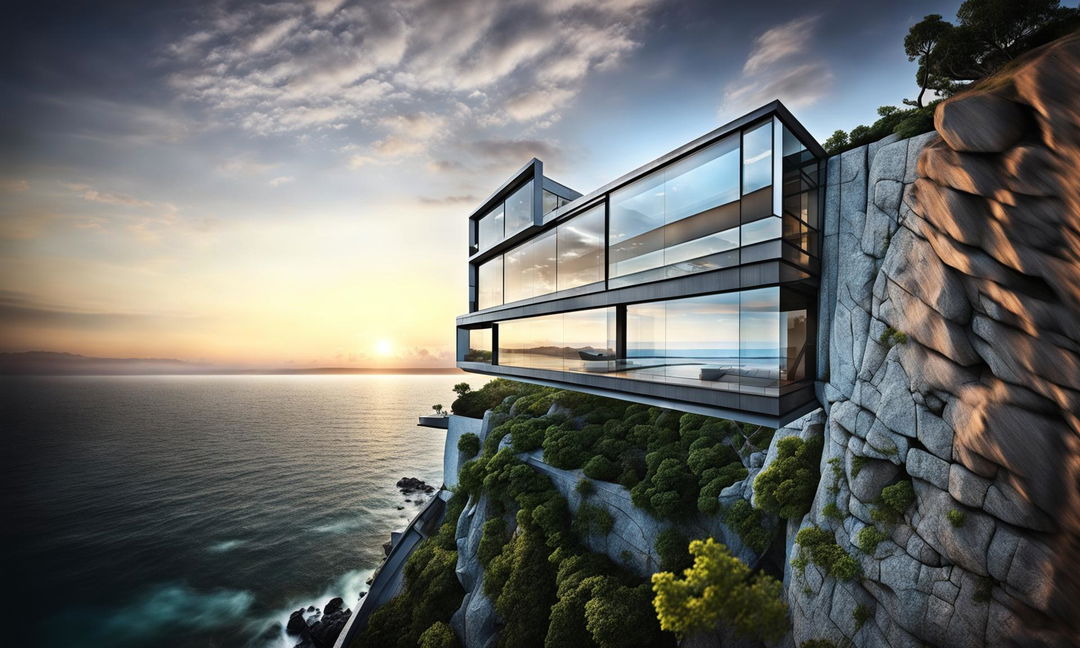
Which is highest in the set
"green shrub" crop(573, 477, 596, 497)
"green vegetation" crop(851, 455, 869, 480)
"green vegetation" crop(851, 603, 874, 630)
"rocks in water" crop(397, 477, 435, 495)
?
"green vegetation" crop(851, 455, 869, 480)

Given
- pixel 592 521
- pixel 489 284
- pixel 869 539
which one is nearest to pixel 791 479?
pixel 869 539

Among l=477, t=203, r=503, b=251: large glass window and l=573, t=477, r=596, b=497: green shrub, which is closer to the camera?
l=573, t=477, r=596, b=497: green shrub

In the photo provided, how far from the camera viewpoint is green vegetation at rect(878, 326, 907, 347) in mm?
9515

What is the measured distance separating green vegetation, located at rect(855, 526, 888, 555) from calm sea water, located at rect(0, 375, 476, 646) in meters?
31.9

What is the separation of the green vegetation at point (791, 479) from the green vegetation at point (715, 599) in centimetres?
291

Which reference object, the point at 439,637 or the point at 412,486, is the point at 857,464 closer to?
the point at 439,637

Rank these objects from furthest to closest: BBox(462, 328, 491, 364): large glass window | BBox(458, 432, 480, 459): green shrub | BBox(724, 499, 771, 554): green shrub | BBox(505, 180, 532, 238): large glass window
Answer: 1. BBox(462, 328, 491, 364): large glass window
2. BBox(458, 432, 480, 459): green shrub
3. BBox(505, 180, 532, 238): large glass window
4. BBox(724, 499, 771, 554): green shrub

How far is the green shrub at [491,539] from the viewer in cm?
1712

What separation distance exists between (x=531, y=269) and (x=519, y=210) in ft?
13.2

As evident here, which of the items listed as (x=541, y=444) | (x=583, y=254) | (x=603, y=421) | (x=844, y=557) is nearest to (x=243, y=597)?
(x=541, y=444)

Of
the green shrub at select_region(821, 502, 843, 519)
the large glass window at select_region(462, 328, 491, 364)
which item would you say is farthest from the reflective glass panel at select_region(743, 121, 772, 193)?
the large glass window at select_region(462, 328, 491, 364)

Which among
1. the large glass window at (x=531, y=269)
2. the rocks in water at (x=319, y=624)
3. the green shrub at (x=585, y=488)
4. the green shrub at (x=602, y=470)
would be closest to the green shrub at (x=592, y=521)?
the green shrub at (x=585, y=488)

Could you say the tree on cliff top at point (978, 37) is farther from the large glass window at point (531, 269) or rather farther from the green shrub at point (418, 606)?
the green shrub at point (418, 606)

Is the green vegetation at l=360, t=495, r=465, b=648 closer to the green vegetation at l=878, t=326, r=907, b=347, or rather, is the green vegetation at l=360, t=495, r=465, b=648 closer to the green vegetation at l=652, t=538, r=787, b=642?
the green vegetation at l=652, t=538, r=787, b=642
